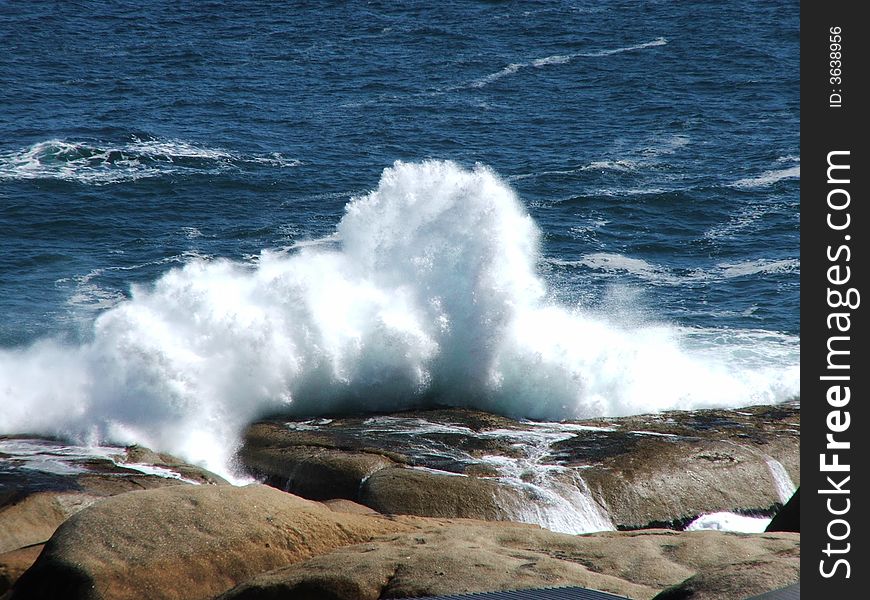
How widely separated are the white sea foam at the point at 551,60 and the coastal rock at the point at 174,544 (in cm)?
3689

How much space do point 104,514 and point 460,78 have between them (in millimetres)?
38406

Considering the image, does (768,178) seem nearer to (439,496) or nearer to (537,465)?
(537,465)

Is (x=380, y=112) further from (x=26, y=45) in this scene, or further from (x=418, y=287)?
(x=418, y=287)

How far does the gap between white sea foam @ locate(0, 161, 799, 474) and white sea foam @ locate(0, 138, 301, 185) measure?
48.9ft

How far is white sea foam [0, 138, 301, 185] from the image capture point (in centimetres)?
3994

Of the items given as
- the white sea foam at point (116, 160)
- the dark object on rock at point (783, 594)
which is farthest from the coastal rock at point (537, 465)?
the white sea foam at point (116, 160)

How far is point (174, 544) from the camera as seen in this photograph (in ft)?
44.6

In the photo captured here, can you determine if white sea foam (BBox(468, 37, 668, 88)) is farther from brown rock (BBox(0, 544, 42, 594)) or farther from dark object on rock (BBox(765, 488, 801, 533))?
brown rock (BBox(0, 544, 42, 594))

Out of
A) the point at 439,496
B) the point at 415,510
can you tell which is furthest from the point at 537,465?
the point at 415,510

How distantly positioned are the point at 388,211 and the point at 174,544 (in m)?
13.6

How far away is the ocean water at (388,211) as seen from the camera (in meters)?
23.4

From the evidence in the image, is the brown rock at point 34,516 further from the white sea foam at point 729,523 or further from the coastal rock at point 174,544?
the white sea foam at point 729,523

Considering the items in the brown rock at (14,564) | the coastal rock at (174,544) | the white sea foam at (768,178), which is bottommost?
the white sea foam at (768,178)

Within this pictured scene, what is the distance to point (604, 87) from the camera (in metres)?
49.0
